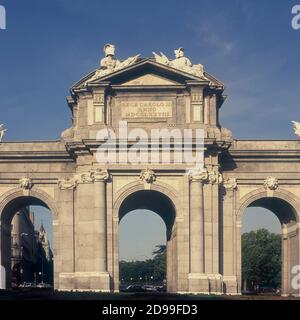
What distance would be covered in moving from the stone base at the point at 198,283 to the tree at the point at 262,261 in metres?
57.9

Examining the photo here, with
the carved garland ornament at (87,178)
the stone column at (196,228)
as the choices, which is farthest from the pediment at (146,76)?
the stone column at (196,228)

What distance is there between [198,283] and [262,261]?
60.0m

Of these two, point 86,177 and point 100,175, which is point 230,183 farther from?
point 86,177

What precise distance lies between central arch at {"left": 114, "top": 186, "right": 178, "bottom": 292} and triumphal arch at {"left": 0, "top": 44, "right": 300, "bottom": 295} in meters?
0.15

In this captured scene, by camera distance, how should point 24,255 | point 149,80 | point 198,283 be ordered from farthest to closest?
point 24,255
point 149,80
point 198,283

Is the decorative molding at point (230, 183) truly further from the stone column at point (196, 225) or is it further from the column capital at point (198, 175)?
the stone column at point (196, 225)

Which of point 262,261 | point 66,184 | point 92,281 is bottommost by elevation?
point 92,281

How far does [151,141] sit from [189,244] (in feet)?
28.4

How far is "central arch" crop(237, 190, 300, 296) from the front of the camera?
61.7 metres

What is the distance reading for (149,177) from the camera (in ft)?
192

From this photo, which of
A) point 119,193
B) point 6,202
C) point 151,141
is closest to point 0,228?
point 6,202

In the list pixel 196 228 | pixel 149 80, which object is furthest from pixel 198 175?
pixel 149 80

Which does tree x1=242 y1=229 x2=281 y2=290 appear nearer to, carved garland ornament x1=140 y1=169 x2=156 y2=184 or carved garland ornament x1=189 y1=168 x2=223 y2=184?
carved garland ornament x1=189 y1=168 x2=223 y2=184
